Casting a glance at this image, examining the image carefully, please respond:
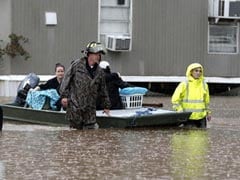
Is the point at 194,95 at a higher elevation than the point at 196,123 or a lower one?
higher

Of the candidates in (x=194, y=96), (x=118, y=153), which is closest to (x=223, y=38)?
(x=194, y=96)

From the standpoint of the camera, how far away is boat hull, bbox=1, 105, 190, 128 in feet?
45.3

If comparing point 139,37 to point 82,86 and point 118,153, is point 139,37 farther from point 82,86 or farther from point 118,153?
point 118,153

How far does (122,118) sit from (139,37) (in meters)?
14.4

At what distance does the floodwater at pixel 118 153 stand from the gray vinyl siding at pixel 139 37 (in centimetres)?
1206

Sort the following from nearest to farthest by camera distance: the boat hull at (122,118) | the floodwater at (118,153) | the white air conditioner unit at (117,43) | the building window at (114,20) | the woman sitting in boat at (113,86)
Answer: the floodwater at (118,153) → the boat hull at (122,118) → the woman sitting in boat at (113,86) → the white air conditioner unit at (117,43) → the building window at (114,20)

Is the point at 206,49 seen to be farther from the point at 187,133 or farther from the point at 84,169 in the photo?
the point at 84,169

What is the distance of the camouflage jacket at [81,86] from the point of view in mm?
12617

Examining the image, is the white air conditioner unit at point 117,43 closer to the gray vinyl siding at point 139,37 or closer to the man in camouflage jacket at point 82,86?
the gray vinyl siding at point 139,37

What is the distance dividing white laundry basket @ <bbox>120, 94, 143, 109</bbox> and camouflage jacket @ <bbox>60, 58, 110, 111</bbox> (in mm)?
2869

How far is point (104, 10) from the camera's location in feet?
90.4

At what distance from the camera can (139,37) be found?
2789 centimetres

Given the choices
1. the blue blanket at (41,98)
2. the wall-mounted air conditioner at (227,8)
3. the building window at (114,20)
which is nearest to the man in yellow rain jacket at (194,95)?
the blue blanket at (41,98)

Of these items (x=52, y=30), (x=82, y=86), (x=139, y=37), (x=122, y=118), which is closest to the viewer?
(x=82, y=86)
